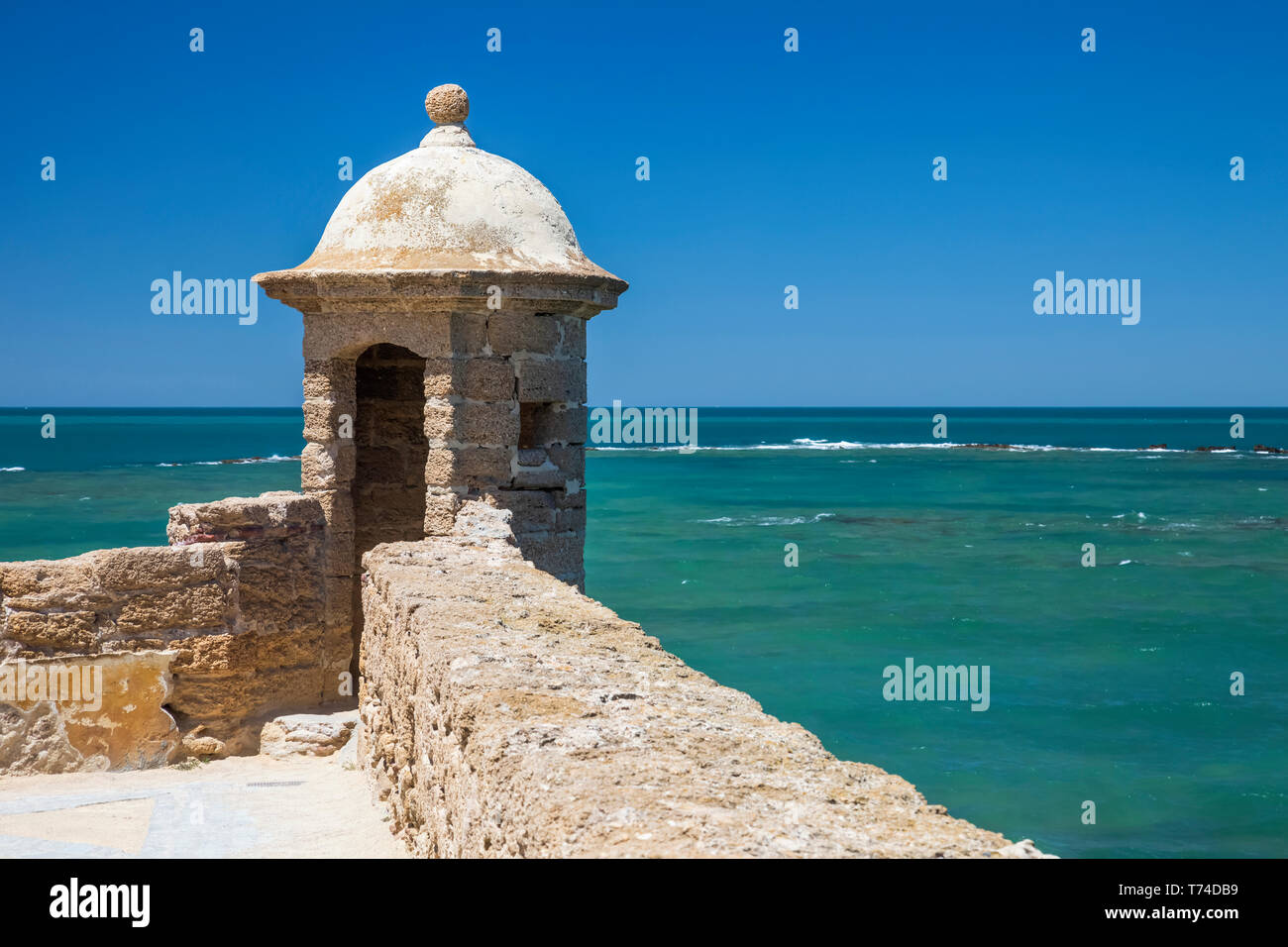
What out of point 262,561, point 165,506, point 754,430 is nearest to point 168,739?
point 262,561

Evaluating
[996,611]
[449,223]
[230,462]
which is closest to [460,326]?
[449,223]

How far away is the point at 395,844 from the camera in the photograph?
4871 millimetres

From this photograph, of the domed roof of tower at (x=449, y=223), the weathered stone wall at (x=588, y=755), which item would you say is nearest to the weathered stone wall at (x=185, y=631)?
the domed roof of tower at (x=449, y=223)

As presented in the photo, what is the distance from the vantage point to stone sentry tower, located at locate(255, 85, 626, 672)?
7469 millimetres

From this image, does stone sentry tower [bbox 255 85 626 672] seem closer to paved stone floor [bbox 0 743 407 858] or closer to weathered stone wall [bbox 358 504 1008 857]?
paved stone floor [bbox 0 743 407 858]

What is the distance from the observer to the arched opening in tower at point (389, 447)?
9.27 m

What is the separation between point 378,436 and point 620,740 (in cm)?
695

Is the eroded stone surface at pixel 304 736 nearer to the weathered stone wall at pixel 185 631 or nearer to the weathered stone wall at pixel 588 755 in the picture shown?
the weathered stone wall at pixel 185 631

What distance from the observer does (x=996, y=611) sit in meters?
19.7

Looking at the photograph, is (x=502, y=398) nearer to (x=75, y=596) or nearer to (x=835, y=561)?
(x=75, y=596)

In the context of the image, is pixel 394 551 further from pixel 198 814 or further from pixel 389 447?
pixel 389 447

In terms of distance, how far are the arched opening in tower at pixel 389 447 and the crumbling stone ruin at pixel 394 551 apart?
0.06 feet

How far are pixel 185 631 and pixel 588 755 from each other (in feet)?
16.9

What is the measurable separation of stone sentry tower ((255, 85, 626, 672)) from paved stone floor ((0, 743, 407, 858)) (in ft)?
5.29
